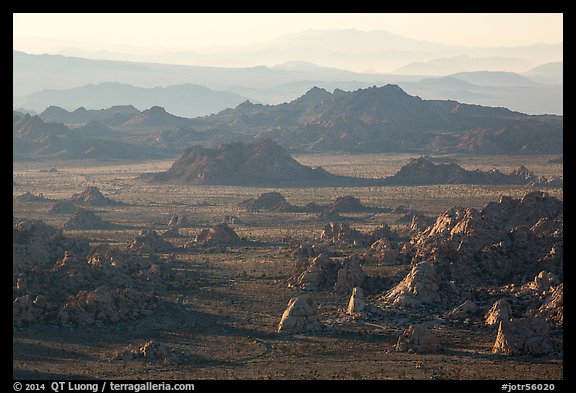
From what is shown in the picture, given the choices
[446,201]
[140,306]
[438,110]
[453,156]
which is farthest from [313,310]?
[438,110]

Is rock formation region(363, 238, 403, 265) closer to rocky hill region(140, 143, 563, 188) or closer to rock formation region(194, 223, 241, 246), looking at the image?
rock formation region(194, 223, 241, 246)

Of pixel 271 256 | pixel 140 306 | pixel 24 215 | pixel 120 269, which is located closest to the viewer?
pixel 140 306

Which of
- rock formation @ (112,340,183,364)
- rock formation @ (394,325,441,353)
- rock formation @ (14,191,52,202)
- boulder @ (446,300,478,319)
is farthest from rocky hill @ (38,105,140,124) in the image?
rock formation @ (394,325,441,353)

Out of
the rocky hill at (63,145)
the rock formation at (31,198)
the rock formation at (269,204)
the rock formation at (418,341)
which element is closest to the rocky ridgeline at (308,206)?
the rock formation at (269,204)

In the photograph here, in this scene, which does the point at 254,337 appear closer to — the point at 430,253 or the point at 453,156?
the point at 430,253

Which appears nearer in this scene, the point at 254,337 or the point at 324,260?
the point at 254,337

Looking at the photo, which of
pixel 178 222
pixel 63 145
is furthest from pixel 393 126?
pixel 178 222

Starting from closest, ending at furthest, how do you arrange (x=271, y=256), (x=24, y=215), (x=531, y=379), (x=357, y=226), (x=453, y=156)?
(x=531, y=379) < (x=271, y=256) < (x=357, y=226) < (x=24, y=215) < (x=453, y=156)

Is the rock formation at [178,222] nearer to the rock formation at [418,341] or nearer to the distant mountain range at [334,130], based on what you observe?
the rock formation at [418,341]
